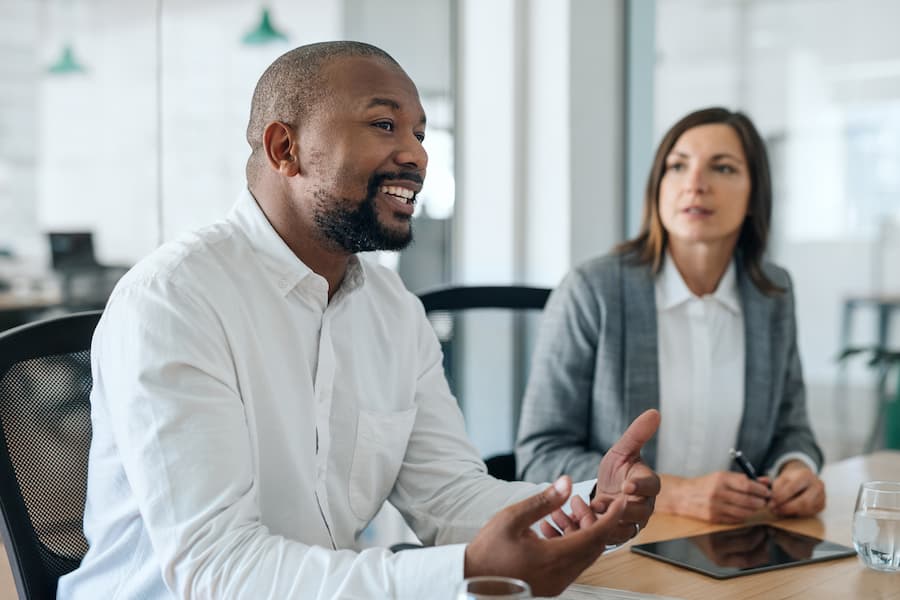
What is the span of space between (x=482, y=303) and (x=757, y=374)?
1.94ft

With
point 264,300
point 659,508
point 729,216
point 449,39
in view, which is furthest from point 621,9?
point 264,300

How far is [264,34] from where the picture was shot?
2.62 m

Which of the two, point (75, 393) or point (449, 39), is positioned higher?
point (449, 39)

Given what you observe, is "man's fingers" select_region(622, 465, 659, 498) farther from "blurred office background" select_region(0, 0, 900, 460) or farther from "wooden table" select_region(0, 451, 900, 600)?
"blurred office background" select_region(0, 0, 900, 460)

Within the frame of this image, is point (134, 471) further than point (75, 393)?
No

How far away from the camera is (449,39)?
3.10 metres

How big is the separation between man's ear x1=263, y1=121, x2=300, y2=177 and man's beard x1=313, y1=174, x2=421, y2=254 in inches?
2.3

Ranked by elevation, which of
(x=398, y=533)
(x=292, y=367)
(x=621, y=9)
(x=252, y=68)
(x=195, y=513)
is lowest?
(x=398, y=533)

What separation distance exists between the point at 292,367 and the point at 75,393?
0.28 m

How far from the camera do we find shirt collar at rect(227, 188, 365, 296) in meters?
1.41

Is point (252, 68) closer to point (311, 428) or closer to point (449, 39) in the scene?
point (449, 39)

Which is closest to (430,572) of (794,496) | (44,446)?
(44,446)

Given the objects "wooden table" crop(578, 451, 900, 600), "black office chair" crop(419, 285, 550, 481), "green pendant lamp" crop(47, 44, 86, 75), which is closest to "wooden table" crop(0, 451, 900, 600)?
"wooden table" crop(578, 451, 900, 600)

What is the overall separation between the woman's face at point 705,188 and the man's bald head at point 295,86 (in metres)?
0.95
